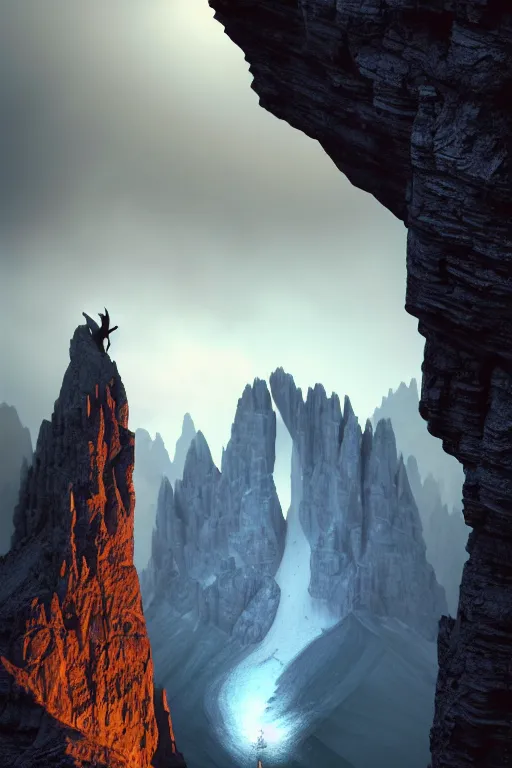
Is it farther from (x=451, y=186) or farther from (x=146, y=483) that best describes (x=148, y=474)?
(x=451, y=186)

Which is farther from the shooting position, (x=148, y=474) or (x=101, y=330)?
(x=148, y=474)

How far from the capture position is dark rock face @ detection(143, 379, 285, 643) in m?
90.6

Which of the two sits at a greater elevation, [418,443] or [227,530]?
[418,443]

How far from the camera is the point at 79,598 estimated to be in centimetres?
2717

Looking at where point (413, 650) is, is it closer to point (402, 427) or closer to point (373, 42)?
point (402, 427)

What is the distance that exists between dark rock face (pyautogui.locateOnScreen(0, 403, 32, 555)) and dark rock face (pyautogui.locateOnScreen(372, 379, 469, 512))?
84.8 metres

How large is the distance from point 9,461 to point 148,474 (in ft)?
245

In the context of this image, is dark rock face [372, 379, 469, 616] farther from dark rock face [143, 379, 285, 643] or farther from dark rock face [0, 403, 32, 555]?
dark rock face [0, 403, 32, 555]

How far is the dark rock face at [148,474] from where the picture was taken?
12900cm

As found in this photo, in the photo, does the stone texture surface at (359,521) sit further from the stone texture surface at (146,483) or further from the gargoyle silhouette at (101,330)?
the gargoyle silhouette at (101,330)

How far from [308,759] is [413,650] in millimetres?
21237

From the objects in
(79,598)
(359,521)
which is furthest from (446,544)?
(79,598)

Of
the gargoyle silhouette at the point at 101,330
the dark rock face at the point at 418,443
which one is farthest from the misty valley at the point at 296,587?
the gargoyle silhouette at the point at 101,330

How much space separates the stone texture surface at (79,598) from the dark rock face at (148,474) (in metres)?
92.6
